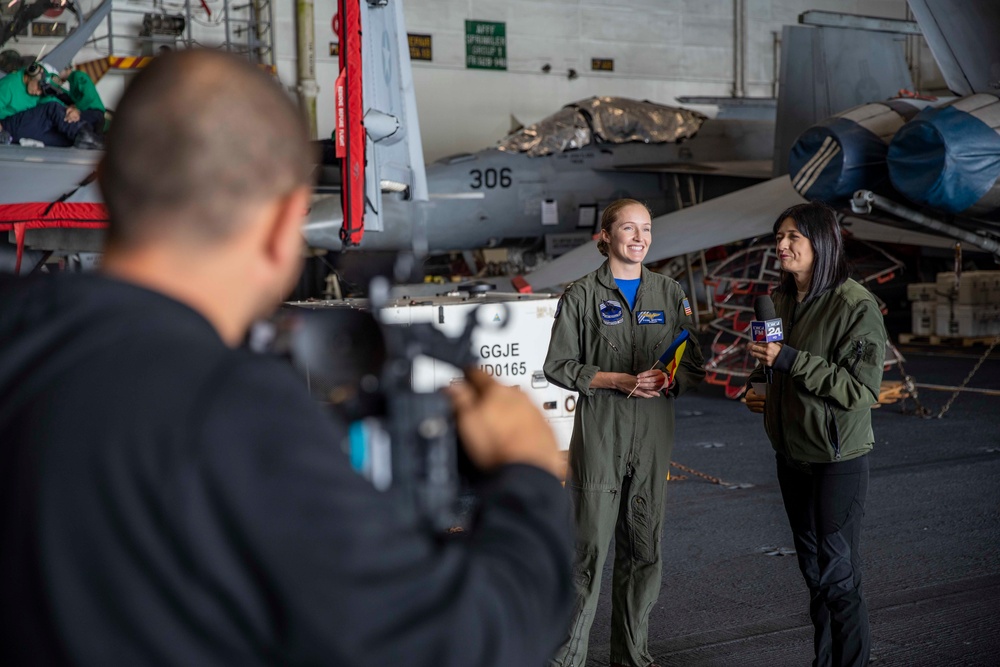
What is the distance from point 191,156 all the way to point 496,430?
1.32ft

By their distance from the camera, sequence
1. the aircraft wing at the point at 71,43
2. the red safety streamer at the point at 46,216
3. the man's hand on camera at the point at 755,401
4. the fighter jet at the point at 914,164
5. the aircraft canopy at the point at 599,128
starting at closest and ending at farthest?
1. the man's hand on camera at the point at 755,401
2. the red safety streamer at the point at 46,216
3. the fighter jet at the point at 914,164
4. the aircraft wing at the point at 71,43
5. the aircraft canopy at the point at 599,128

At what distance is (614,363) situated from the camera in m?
3.39

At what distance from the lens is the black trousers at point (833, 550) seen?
293 cm

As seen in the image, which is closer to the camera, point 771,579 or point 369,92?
point 771,579

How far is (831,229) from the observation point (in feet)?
10.2

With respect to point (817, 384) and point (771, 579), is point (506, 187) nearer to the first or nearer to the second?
point (771, 579)

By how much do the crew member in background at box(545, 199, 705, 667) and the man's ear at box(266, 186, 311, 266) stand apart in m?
2.36

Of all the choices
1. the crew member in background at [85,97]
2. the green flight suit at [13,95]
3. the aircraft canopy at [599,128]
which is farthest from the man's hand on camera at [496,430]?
the aircraft canopy at [599,128]

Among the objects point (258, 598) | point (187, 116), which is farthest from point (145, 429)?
point (187, 116)

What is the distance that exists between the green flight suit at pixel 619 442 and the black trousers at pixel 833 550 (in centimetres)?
47

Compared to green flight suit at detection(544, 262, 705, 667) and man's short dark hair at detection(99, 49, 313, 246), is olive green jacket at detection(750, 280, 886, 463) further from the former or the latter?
man's short dark hair at detection(99, 49, 313, 246)

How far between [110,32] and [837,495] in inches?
600

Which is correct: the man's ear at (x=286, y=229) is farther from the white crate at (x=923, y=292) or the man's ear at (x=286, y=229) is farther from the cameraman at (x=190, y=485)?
the white crate at (x=923, y=292)

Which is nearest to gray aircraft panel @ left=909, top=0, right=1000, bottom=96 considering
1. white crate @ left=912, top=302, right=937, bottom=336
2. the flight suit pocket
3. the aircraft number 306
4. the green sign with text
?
white crate @ left=912, top=302, right=937, bottom=336
